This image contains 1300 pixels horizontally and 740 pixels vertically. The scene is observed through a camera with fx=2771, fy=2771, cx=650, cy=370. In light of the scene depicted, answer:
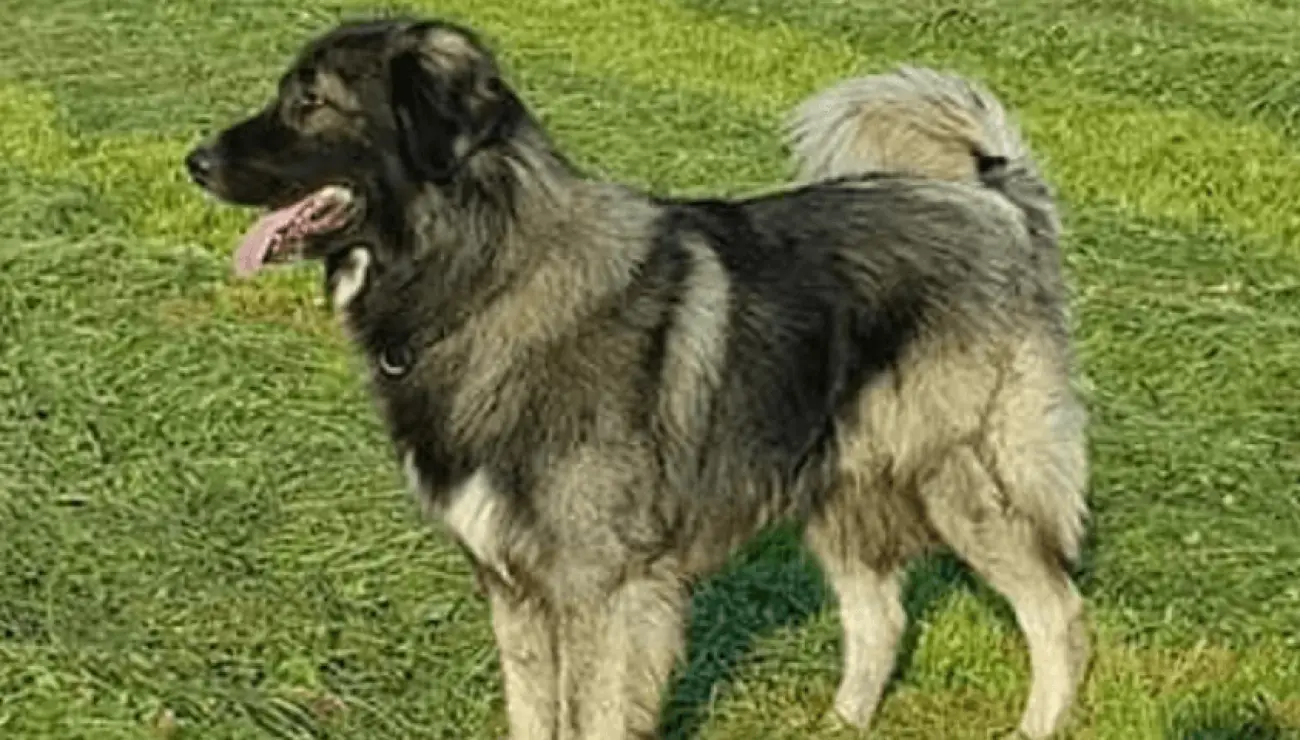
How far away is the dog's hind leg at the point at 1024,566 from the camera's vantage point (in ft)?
24.7

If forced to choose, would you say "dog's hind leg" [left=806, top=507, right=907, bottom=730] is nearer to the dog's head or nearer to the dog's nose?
the dog's head

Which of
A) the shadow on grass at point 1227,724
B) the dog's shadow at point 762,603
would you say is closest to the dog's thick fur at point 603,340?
the dog's shadow at point 762,603

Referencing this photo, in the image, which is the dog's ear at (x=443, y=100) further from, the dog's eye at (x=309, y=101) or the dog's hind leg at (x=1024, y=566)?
the dog's hind leg at (x=1024, y=566)

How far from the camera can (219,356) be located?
1033 centimetres

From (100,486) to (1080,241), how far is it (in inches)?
244

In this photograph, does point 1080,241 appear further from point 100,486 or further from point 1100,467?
point 100,486

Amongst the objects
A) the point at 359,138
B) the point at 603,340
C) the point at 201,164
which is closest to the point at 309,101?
the point at 359,138

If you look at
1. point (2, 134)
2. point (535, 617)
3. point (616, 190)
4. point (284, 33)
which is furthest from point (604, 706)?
point (284, 33)

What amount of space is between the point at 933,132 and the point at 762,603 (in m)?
1.51

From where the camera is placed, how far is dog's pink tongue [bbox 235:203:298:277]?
21.1 ft

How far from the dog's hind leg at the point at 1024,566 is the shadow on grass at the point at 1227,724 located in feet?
1.09

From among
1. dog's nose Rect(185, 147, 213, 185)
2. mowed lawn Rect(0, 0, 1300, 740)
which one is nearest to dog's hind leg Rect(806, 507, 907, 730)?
mowed lawn Rect(0, 0, 1300, 740)

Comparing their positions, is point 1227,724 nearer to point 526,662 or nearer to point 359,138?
point 526,662

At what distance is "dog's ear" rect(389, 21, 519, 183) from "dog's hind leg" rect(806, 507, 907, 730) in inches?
69.0
